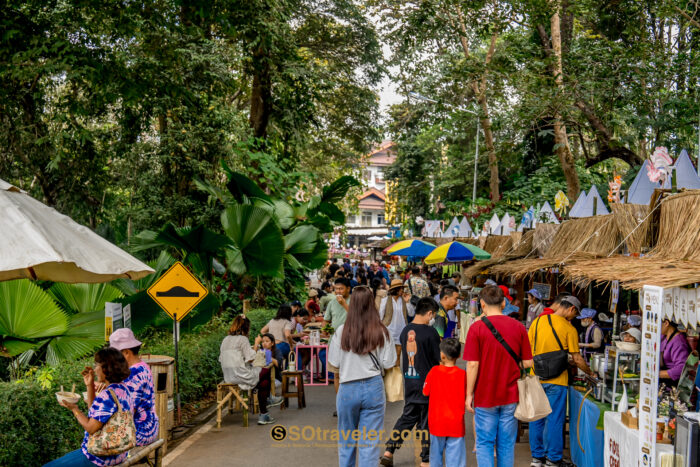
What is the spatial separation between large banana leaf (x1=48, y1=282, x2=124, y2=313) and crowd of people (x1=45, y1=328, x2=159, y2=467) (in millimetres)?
4723

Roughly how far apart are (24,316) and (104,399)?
3.95 metres

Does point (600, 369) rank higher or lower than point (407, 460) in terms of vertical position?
higher

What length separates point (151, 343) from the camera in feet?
37.6

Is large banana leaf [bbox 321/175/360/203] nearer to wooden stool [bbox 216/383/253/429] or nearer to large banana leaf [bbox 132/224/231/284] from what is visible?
large banana leaf [bbox 132/224/231/284]

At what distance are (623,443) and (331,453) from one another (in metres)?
3.40

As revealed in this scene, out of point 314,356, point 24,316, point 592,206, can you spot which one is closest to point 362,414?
point 24,316

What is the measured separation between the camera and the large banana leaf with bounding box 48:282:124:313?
379 inches

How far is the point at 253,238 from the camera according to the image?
12.8 m

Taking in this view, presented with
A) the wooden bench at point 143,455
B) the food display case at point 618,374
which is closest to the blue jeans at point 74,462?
the wooden bench at point 143,455

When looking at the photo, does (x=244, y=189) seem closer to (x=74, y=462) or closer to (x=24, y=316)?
(x=24, y=316)

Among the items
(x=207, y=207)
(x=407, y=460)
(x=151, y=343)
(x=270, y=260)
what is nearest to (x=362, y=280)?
Answer: (x=207, y=207)

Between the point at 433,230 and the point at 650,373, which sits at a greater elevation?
the point at 433,230

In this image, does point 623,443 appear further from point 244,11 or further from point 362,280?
point 362,280

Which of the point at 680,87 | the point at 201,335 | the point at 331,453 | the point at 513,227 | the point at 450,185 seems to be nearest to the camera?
the point at 331,453
